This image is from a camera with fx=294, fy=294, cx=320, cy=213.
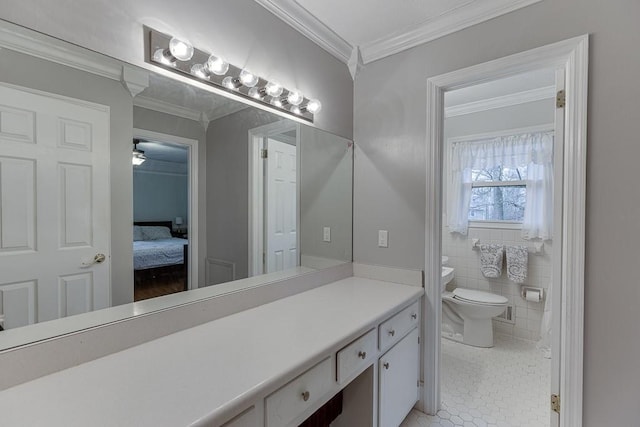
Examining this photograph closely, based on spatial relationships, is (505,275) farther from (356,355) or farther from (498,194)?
(356,355)

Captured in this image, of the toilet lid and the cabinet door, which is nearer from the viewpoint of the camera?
the cabinet door

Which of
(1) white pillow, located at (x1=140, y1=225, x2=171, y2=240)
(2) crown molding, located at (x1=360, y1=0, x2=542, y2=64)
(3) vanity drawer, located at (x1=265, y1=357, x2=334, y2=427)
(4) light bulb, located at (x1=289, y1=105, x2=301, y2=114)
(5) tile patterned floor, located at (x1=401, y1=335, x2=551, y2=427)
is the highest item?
(2) crown molding, located at (x1=360, y1=0, x2=542, y2=64)

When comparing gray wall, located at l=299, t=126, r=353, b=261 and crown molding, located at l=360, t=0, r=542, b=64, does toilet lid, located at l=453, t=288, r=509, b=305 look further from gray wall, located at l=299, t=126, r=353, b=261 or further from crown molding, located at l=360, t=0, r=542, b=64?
crown molding, located at l=360, t=0, r=542, b=64

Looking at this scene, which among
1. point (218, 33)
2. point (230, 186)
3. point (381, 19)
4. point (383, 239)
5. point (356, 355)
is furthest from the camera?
point (383, 239)

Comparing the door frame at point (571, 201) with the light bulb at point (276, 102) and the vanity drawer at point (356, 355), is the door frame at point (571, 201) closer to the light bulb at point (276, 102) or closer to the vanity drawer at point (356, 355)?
the vanity drawer at point (356, 355)

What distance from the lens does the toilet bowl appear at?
2.62 m

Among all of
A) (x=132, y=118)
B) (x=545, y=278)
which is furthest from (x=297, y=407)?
(x=545, y=278)

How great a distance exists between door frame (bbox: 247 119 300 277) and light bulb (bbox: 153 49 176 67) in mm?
481

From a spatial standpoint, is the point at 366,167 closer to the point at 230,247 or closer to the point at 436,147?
the point at 436,147

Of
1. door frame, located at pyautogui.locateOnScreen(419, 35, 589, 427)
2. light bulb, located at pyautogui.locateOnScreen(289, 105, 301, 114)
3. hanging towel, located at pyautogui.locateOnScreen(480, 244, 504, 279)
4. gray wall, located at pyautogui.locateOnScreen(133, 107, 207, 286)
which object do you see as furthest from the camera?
hanging towel, located at pyautogui.locateOnScreen(480, 244, 504, 279)

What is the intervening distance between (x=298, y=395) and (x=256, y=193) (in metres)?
1.03

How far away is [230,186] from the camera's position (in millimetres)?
1513

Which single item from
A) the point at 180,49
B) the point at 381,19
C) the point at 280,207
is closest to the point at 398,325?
the point at 280,207

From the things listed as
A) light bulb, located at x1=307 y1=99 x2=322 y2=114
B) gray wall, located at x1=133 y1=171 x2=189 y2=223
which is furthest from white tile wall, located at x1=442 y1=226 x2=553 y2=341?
gray wall, located at x1=133 y1=171 x2=189 y2=223
